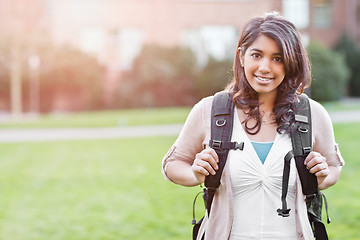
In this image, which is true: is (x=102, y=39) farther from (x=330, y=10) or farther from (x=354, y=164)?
(x=354, y=164)

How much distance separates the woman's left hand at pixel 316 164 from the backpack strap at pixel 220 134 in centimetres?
25

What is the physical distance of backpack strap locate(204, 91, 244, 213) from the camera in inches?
81.8

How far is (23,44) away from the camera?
3055cm

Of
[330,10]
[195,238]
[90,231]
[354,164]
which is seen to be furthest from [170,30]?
[195,238]

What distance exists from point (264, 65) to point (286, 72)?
0.35 feet

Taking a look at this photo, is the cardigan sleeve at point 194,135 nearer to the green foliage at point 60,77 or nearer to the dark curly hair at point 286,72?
the dark curly hair at point 286,72

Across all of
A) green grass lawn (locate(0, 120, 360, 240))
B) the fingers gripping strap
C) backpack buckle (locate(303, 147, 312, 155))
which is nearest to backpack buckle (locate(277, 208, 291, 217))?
the fingers gripping strap

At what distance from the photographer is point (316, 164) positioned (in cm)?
205

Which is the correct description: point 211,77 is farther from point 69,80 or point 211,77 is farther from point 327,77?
point 69,80

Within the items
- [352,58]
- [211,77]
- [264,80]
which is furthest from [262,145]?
[352,58]

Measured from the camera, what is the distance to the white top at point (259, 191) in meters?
2.09

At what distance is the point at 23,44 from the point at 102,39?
7131 mm

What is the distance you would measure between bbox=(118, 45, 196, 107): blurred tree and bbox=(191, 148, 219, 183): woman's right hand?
3172cm

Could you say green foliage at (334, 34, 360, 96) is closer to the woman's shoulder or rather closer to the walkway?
the walkway
